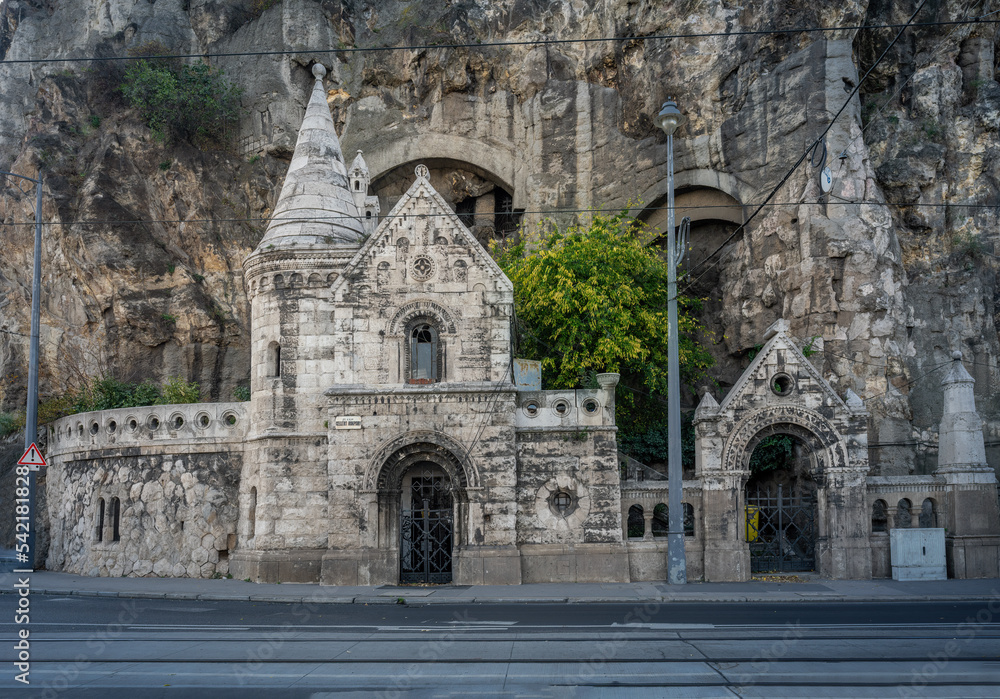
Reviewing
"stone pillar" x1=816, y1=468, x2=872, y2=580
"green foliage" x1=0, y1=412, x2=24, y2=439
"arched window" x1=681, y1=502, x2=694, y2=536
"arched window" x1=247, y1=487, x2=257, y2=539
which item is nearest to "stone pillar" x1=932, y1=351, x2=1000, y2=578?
"stone pillar" x1=816, y1=468, x2=872, y2=580

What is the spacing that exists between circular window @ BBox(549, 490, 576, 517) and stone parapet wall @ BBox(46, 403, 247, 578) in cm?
884

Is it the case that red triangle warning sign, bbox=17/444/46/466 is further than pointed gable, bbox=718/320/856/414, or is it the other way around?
pointed gable, bbox=718/320/856/414

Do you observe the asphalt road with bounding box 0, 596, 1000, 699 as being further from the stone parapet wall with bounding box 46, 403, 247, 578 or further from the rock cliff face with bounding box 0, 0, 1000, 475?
the rock cliff face with bounding box 0, 0, 1000, 475

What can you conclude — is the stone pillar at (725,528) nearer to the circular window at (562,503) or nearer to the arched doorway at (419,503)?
the circular window at (562,503)

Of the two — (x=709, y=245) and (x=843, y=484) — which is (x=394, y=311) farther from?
(x=709, y=245)

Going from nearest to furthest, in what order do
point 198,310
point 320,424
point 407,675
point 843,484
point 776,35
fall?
1. point 407,675
2. point 843,484
3. point 320,424
4. point 776,35
5. point 198,310

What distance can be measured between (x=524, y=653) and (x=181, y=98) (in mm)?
31933

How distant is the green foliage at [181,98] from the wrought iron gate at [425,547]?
910 inches

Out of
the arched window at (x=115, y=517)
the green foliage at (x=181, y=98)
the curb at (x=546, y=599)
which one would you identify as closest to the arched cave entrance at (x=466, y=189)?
the green foliage at (x=181, y=98)

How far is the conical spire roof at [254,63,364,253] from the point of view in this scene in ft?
73.0

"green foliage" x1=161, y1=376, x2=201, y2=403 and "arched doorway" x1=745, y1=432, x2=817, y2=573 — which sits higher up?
"green foliage" x1=161, y1=376, x2=201, y2=403

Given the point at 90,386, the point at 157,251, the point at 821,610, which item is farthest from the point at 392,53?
the point at 821,610

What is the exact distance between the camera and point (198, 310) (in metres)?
32.4

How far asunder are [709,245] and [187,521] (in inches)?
921
